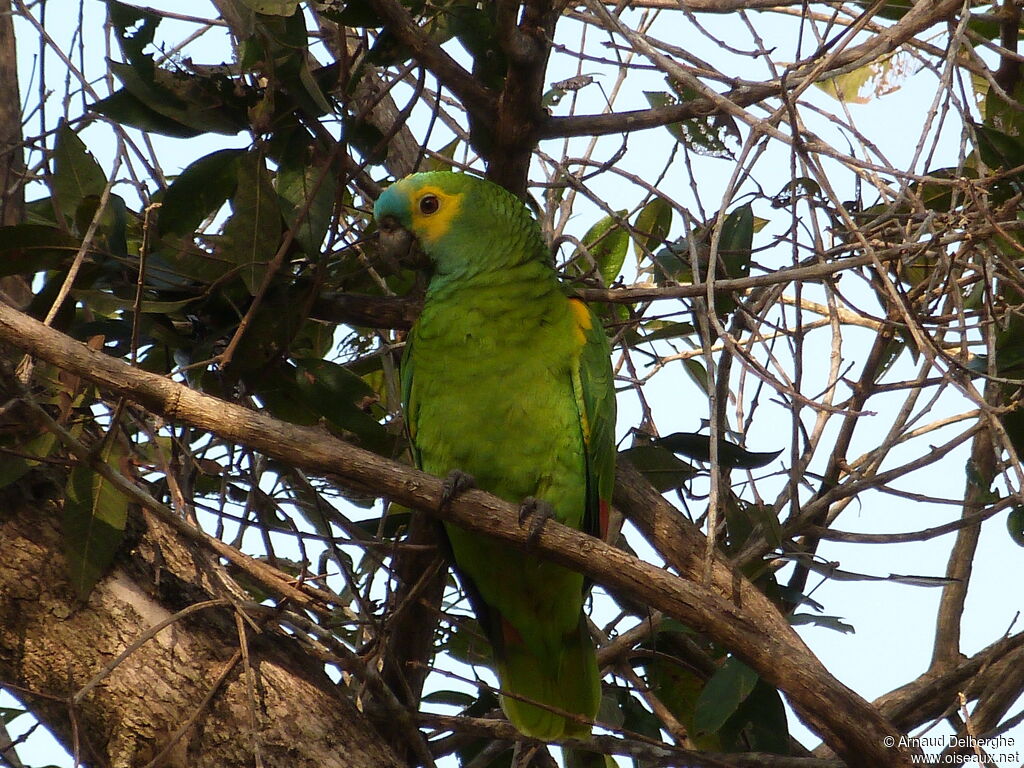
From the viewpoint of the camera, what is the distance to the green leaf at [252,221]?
2.20 m

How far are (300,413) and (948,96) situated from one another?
5.57 feet

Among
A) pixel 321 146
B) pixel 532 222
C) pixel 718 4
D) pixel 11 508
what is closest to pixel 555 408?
pixel 532 222

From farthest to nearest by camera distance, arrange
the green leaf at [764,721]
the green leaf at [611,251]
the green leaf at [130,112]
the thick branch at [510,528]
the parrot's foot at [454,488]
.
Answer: the green leaf at [611,251]
the green leaf at [764,721]
the green leaf at [130,112]
the parrot's foot at [454,488]
the thick branch at [510,528]

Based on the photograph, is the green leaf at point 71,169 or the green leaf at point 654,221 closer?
the green leaf at point 71,169

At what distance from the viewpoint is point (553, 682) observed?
8.34ft

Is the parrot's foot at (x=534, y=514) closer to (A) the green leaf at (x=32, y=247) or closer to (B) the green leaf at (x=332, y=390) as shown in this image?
(B) the green leaf at (x=332, y=390)

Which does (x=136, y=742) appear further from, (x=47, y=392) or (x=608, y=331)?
(x=608, y=331)

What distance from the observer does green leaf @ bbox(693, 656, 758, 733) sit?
2.16 m

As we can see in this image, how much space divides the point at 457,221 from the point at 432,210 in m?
0.07

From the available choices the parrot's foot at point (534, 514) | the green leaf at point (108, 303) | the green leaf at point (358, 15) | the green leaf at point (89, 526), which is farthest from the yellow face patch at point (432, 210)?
the green leaf at point (89, 526)

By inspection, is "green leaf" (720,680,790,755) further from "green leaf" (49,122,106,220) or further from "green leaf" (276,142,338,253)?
"green leaf" (49,122,106,220)

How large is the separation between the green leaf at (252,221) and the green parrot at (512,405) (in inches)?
Answer: 13.7

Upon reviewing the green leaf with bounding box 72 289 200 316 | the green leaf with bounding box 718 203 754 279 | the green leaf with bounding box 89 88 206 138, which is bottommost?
the green leaf with bounding box 72 289 200 316

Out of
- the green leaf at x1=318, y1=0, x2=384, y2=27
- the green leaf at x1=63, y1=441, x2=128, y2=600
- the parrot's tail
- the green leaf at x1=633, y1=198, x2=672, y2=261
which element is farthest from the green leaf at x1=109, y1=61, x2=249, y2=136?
the parrot's tail
